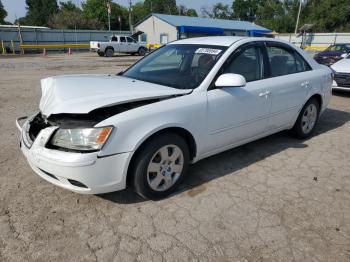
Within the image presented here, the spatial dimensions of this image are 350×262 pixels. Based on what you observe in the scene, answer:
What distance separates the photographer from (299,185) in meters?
3.53

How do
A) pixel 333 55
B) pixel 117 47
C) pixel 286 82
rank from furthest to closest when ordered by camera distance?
pixel 117 47
pixel 333 55
pixel 286 82

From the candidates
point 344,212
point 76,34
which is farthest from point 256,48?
point 76,34

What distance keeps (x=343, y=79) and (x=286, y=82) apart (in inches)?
192

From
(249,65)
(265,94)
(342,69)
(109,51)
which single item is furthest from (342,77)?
(109,51)

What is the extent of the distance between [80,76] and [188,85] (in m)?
1.48

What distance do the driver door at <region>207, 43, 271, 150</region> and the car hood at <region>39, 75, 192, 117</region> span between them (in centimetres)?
45

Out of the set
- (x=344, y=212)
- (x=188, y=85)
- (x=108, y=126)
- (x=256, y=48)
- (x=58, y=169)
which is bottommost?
(x=344, y=212)

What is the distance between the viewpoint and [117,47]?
88.5 ft

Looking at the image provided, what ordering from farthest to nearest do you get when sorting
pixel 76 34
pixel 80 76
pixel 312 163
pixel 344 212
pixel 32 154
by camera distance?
pixel 76 34 < pixel 312 163 < pixel 80 76 < pixel 344 212 < pixel 32 154

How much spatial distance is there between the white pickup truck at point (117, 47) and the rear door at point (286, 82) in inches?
915

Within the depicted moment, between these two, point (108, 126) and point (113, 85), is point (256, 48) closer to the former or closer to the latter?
point (113, 85)

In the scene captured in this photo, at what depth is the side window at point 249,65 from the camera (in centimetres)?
362

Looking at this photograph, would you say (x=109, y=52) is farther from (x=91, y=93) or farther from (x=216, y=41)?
(x=91, y=93)

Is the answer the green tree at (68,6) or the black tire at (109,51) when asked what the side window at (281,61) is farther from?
the green tree at (68,6)
